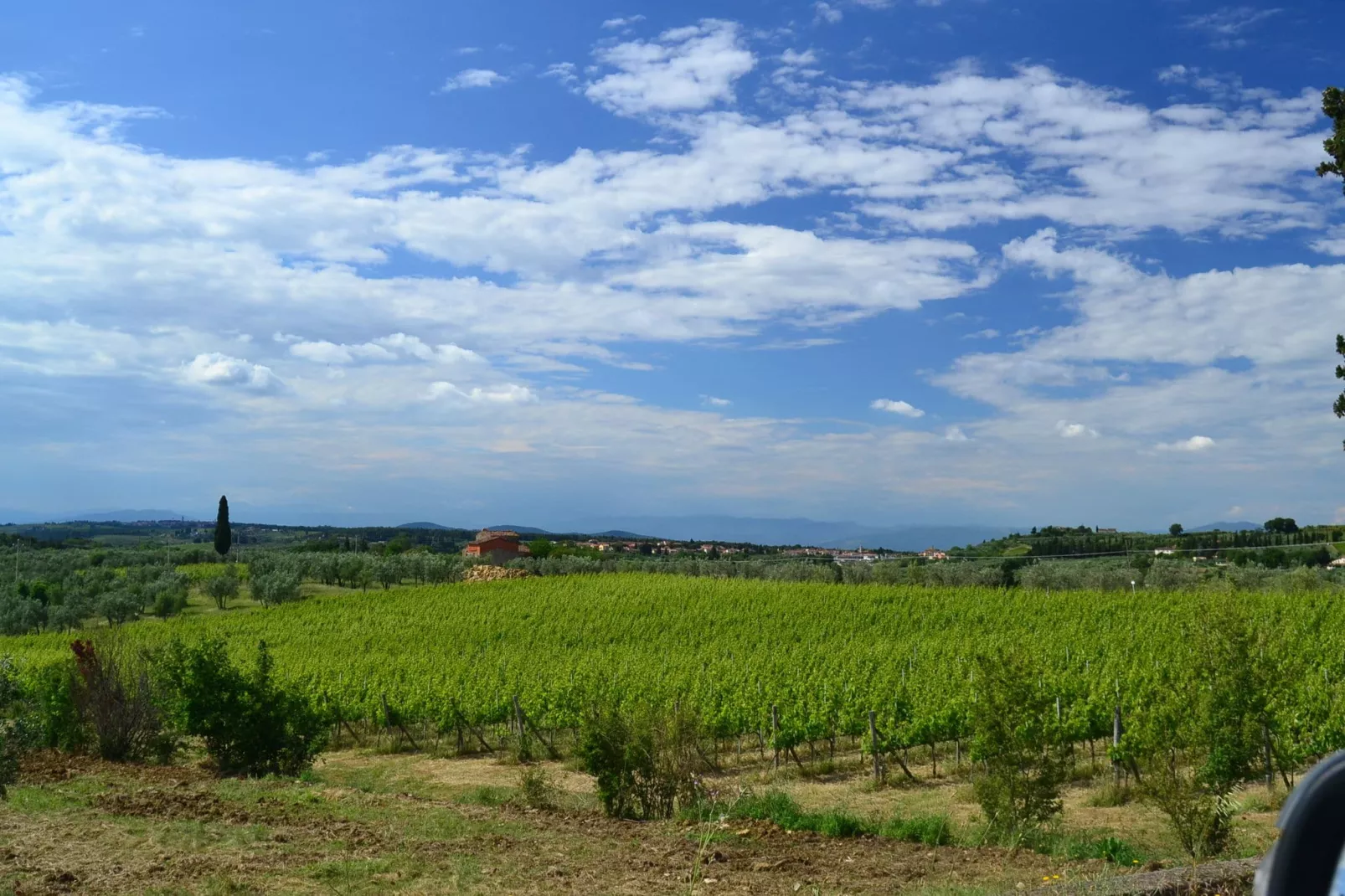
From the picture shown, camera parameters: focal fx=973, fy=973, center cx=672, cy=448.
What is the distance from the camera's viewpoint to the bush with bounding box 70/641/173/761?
56.6 feet

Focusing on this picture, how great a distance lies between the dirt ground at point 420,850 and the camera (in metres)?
7.86

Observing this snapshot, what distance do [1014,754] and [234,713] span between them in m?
12.7

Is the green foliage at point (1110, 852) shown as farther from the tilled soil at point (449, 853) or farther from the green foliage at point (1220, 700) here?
the green foliage at point (1220, 700)

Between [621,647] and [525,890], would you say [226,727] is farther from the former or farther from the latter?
[621,647]

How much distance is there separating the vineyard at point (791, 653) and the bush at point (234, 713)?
556 cm

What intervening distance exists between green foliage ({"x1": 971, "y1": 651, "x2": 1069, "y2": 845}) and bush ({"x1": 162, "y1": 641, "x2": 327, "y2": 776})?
11932 millimetres

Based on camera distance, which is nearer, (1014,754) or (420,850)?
(420,850)

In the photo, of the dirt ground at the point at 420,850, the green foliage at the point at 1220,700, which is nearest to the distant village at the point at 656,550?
the green foliage at the point at 1220,700

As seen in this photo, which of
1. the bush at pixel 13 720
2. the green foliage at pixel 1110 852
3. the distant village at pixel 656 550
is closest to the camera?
the green foliage at pixel 1110 852

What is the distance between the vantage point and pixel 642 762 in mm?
11750

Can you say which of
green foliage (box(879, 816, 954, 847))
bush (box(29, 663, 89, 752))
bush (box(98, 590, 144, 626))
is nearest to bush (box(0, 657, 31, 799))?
bush (box(29, 663, 89, 752))

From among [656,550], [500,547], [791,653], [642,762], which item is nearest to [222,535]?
[500,547]

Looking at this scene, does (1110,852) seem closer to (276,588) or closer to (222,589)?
(276,588)

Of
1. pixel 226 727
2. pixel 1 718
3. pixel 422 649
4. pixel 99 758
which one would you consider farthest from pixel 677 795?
pixel 422 649
